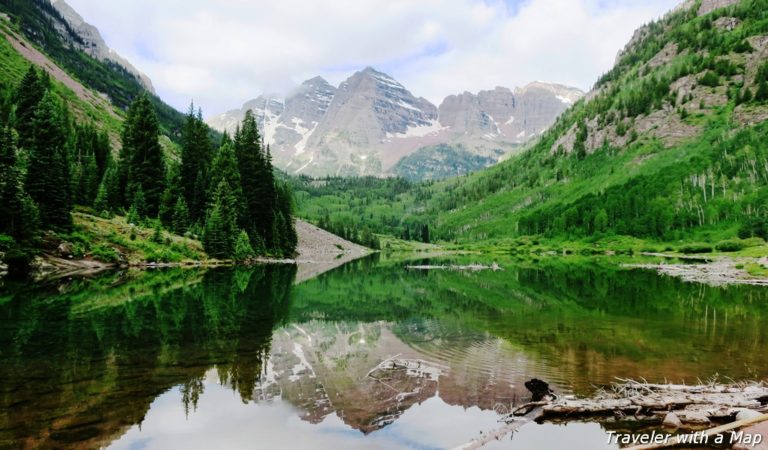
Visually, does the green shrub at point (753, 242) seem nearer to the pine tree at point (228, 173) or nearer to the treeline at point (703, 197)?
the treeline at point (703, 197)

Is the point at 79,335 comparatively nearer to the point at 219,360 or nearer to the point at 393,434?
the point at 219,360

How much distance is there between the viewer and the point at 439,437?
48.1 ft

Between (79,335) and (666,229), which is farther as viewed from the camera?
(666,229)

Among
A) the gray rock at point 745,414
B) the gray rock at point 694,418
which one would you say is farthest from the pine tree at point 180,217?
the gray rock at point 745,414

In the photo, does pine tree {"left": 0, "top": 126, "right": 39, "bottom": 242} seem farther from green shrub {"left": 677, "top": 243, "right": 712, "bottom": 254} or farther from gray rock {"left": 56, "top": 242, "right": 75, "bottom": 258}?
green shrub {"left": 677, "top": 243, "right": 712, "bottom": 254}

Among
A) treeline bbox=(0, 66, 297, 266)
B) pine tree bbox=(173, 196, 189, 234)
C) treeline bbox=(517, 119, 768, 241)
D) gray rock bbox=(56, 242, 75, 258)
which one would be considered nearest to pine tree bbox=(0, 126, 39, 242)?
treeline bbox=(0, 66, 297, 266)

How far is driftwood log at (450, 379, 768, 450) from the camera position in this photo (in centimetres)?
1441

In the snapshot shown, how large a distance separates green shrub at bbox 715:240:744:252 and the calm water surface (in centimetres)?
10069

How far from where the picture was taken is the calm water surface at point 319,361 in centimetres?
1460

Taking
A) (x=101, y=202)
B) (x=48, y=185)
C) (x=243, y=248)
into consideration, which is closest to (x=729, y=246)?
(x=243, y=248)

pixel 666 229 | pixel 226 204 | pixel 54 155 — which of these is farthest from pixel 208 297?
pixel 666 229

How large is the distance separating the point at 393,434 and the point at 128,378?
1137 centimetres

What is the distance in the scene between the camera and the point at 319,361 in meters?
23.6

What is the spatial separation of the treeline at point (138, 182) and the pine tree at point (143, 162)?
0.62 feet
